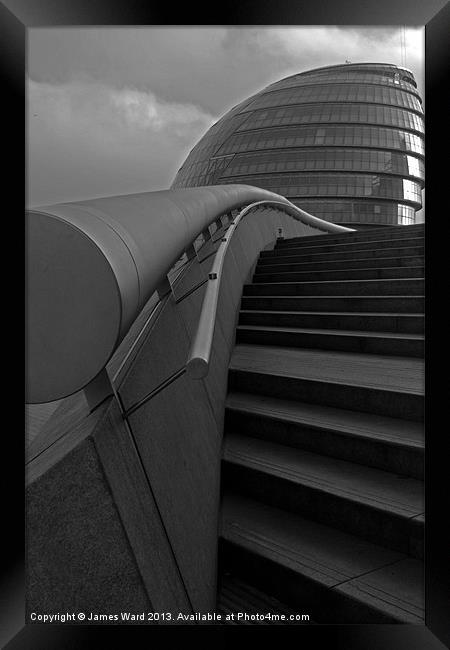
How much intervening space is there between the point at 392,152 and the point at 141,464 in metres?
34.2

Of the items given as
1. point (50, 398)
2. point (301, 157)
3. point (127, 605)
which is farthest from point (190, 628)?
point (301, 157)

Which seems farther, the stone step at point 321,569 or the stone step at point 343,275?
the stone step at point 343,275

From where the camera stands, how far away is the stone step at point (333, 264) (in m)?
5.20

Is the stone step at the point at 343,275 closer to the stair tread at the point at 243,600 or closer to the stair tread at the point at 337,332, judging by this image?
the stair tread at the point at 337,332

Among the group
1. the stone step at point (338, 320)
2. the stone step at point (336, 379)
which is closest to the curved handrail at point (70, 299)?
the stone step at point (336, 379)

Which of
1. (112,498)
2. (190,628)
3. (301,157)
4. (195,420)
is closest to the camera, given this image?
(112,498)

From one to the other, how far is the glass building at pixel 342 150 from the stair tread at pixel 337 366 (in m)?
29.1

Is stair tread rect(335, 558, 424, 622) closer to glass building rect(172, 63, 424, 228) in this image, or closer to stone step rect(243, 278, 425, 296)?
stone step rect(243, 278, 425, 296)

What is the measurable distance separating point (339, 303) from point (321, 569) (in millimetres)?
2883

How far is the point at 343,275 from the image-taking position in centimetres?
541

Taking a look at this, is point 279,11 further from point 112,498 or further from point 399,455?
point 399,455

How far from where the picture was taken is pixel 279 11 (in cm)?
171

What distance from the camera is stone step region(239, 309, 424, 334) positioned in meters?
3.91

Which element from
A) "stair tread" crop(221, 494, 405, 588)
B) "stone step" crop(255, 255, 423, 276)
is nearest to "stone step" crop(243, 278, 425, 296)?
"stone step" crop(255, 255, 423, 276)
